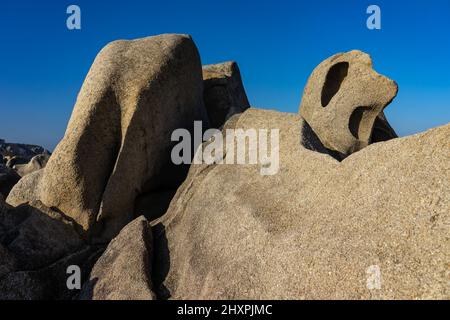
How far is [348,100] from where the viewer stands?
9820 millimetres

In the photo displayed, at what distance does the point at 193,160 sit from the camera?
6.96 metres

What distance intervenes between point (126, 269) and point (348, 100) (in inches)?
271

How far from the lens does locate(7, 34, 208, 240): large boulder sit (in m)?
6.62

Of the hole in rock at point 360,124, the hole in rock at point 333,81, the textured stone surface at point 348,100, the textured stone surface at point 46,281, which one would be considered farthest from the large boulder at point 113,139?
the hole in rock at point 360,124

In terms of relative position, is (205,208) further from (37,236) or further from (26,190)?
(26,190)

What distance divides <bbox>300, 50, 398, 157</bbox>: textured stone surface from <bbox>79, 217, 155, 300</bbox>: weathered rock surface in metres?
5.64

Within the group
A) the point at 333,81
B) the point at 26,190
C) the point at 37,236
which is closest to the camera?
the point at 37,236

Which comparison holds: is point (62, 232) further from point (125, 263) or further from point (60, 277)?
point (125, 263)

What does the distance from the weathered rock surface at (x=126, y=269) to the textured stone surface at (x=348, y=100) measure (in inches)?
222

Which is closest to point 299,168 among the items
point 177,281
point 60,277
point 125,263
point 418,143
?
point 418,143

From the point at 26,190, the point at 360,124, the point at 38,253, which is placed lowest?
the point at 38,253

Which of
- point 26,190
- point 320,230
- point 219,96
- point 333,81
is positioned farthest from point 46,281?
point 333,81

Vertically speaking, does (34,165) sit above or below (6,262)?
above
